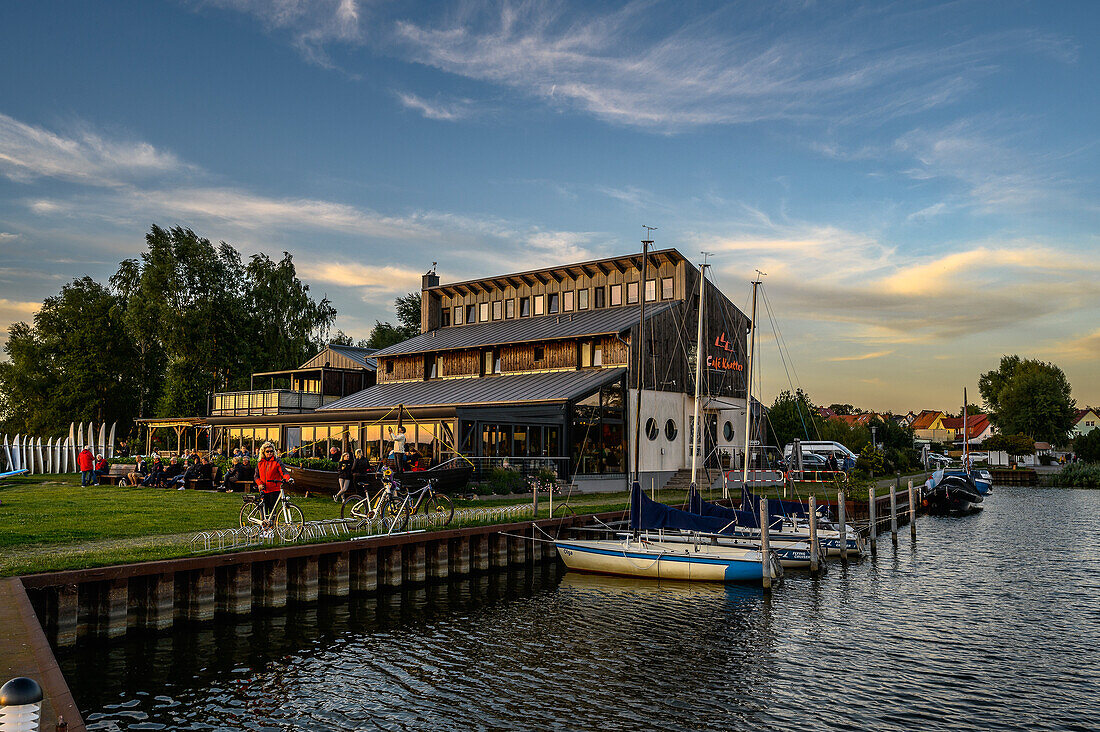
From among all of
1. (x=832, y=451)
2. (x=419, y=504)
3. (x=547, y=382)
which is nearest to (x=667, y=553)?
(x=419, y=504)

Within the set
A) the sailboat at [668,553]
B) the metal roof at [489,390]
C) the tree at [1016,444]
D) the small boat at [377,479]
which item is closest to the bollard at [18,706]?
the sailboat at [668,553]

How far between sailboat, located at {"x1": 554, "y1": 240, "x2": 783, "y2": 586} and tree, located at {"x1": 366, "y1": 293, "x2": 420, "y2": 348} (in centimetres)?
6870

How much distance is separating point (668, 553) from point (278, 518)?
1111 cm

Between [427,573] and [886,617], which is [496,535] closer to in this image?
[427,573]

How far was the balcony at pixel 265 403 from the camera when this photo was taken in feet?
163

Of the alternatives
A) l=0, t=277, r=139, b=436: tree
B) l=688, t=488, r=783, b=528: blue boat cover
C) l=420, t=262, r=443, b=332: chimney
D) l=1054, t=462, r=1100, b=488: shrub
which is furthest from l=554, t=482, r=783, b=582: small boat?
l=0, t=277, r=139, b=436: tree

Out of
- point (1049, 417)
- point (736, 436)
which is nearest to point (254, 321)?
point (736, 436)

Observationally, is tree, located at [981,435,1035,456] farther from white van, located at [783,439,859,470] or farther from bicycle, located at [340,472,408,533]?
bicycle, located at [340,472,408,533]

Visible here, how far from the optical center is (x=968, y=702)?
12.3 m

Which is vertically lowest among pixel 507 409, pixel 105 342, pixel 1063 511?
pixel 1063 511

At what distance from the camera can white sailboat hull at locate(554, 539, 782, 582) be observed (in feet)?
72.2

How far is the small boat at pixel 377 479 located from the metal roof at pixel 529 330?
15.8 metres

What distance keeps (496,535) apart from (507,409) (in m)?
13.2

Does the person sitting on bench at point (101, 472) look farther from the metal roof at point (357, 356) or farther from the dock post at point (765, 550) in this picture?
the dock post at point (765, 550)
